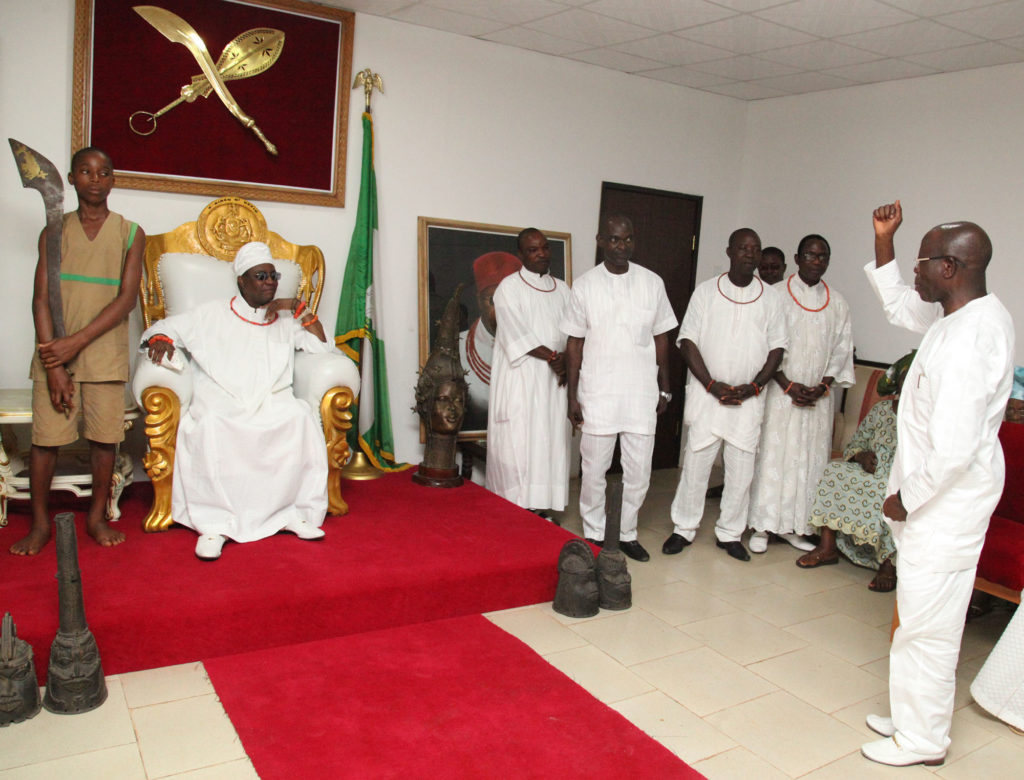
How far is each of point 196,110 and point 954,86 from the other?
4853 millimetres

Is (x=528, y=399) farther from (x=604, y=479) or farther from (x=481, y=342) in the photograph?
(x=481, y=342)

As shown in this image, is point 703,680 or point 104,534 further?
point 104,534

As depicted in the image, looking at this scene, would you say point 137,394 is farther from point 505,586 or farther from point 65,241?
point 505,586

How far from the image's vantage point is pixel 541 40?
19.5ft

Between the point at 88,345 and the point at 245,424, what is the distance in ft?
2.47

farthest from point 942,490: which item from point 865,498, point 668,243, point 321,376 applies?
point 668,243

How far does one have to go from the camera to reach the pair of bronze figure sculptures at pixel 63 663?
2.93 m

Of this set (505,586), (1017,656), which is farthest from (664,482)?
(1017,656)

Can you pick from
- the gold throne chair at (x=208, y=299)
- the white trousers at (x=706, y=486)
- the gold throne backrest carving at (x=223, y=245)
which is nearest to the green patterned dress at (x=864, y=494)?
the white trousers at (x=706, y=486)

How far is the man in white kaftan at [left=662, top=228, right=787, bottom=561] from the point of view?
508 centimetres

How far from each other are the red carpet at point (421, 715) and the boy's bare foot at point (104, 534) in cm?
88

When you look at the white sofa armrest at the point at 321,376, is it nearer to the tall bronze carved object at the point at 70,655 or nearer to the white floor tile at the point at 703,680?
the tall bronze carved object at the point at 70,655

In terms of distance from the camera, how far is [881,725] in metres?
3.26

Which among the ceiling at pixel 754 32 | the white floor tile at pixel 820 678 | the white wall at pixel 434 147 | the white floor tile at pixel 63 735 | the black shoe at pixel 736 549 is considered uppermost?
the ceiling at pixel 754 32
